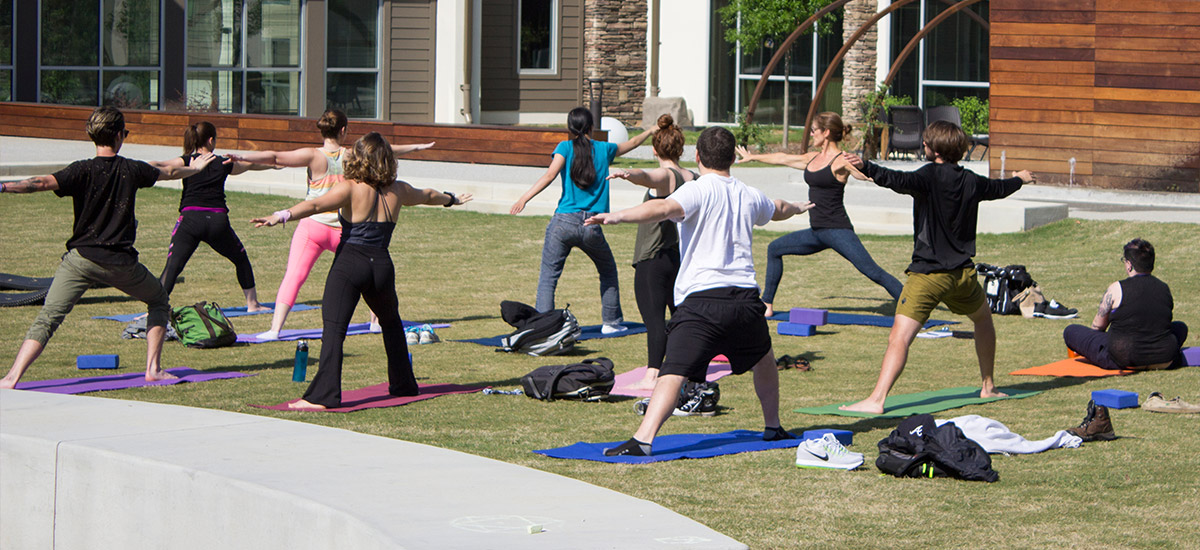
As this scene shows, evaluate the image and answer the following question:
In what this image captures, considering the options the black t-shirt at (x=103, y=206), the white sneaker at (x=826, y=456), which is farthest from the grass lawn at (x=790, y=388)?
the black t-shirt at (x=103, y=206)

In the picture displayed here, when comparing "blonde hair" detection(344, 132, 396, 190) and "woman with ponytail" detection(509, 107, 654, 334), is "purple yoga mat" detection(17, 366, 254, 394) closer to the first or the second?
"blonde hair" detection(344, 132, 396, 190)

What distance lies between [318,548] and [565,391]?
345 centimetres

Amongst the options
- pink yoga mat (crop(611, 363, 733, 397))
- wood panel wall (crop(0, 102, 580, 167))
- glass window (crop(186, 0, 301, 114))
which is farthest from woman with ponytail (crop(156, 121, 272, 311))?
glass window (crop(186, 0, 301, 114))

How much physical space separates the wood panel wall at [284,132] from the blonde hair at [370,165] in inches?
611

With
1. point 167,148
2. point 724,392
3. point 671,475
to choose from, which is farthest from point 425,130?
point 671,475

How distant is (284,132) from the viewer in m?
25.6

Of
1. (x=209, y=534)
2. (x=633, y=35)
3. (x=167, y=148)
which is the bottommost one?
(x=209, y=534)

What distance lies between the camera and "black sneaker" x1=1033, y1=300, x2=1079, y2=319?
12234 millimetres

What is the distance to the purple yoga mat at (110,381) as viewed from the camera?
28.3 ft

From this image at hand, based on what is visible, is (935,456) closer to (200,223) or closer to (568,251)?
(568,251)

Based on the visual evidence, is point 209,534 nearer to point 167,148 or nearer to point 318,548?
point 318,548

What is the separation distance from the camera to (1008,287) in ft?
40.9

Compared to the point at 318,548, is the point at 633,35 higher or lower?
higher

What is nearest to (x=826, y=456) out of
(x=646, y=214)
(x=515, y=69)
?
(x=646, y=214)
